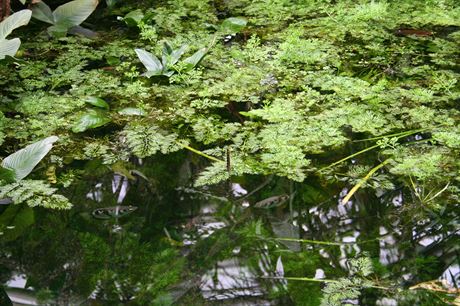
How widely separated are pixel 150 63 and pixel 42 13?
68 centimetres

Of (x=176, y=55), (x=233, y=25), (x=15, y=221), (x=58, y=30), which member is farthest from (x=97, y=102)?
(x=233, y=25)

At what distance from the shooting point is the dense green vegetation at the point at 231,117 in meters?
1.87

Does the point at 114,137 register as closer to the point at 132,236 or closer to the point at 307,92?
the point at 132,236

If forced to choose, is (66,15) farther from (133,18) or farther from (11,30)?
(11,30)

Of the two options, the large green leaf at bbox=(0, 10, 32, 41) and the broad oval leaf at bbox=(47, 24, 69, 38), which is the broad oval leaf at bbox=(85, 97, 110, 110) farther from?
the broad oval leaf at bbox=(47, 24, 69, 38)

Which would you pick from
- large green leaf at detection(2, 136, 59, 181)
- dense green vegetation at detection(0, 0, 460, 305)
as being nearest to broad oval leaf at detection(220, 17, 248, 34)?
dense green vegetation at detection(0, 0, 460, 305)

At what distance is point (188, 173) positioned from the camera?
2156 mm

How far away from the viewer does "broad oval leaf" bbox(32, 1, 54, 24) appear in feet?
9.63

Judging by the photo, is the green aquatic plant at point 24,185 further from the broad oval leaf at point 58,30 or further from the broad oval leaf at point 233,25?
the broad oval leaf at point 233,25

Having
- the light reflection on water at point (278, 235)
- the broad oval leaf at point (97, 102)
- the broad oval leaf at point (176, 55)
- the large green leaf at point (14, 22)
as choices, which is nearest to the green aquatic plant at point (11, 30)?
the large green leaf at point (14, 22)

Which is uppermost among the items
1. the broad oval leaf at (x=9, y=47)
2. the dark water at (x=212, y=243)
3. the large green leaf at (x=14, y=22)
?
the large green leaf at (x=14, y=22)

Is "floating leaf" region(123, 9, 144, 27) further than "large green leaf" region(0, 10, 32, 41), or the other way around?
"floating leaf" region(123, 9, 144, 27)

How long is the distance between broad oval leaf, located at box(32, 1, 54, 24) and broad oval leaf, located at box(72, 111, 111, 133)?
85cm

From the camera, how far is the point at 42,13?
2945mm
